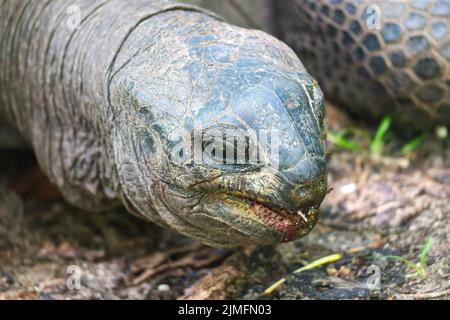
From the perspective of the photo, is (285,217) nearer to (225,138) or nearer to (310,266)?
(225,138)

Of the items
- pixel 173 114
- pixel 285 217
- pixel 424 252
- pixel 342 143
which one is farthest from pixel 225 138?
pixel 342 143

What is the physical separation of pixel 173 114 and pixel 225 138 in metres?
0.24

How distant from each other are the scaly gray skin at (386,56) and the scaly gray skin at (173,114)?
122 centimetres

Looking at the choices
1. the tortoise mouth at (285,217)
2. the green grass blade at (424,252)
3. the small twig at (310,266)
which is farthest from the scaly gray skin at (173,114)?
the green grass blade at (424,252)

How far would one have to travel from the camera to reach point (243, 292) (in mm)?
3143

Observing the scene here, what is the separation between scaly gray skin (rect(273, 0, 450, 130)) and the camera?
3873 mm

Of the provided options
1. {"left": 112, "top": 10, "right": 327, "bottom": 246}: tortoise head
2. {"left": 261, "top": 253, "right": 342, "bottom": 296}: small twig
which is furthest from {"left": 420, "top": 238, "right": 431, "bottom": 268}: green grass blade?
{"left": 112, "top": 10, "right": 327, "bottom": 246}: tortoise head

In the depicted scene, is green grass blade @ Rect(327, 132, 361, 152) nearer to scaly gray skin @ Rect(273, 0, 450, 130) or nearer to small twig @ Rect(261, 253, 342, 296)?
scaly gray skin @ Rect(273, 0, 450, 130)

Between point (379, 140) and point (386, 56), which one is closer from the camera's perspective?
point (386, 56)

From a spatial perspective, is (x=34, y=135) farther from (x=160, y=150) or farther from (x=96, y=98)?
(x=160, y=150)

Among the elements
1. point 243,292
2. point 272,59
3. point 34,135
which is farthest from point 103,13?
point 243,292

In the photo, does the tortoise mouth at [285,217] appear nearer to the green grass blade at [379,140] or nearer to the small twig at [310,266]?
the small twig at [310,266]

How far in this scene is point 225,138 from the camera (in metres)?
2.50

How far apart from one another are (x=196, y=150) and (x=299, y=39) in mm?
2061
